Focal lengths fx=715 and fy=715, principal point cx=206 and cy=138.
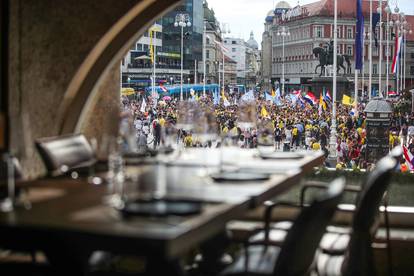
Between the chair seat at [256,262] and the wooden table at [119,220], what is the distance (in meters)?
0.37

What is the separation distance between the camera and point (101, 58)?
7.35 meters

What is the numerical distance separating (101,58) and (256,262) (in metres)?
4.16

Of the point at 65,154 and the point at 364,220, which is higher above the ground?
the point at 65,154

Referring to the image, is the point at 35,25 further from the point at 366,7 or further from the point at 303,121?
the point at 366,7

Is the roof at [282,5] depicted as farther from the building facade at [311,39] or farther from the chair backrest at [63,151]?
the chair backrest at [63,151]

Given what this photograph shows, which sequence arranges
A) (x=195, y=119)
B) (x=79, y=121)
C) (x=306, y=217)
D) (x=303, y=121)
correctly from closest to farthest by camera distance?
1. (x=306, y=217)
2. (x=195, y=119)
3. (x=79, y=121)
4. (x=303, y=121)

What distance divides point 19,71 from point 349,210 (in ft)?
10.2

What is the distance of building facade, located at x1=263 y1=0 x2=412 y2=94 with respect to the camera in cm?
10288

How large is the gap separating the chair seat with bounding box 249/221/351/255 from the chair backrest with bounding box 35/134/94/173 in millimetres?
1268

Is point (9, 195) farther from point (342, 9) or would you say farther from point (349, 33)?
point (342, 9)

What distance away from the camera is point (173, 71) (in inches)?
4264

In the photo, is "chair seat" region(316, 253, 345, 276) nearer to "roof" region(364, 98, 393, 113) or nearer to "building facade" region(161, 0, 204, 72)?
"roof" region(364, 98, 393, 113)

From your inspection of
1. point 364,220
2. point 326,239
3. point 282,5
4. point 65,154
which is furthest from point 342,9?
point 364,220

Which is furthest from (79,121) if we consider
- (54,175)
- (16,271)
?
(16,271)
